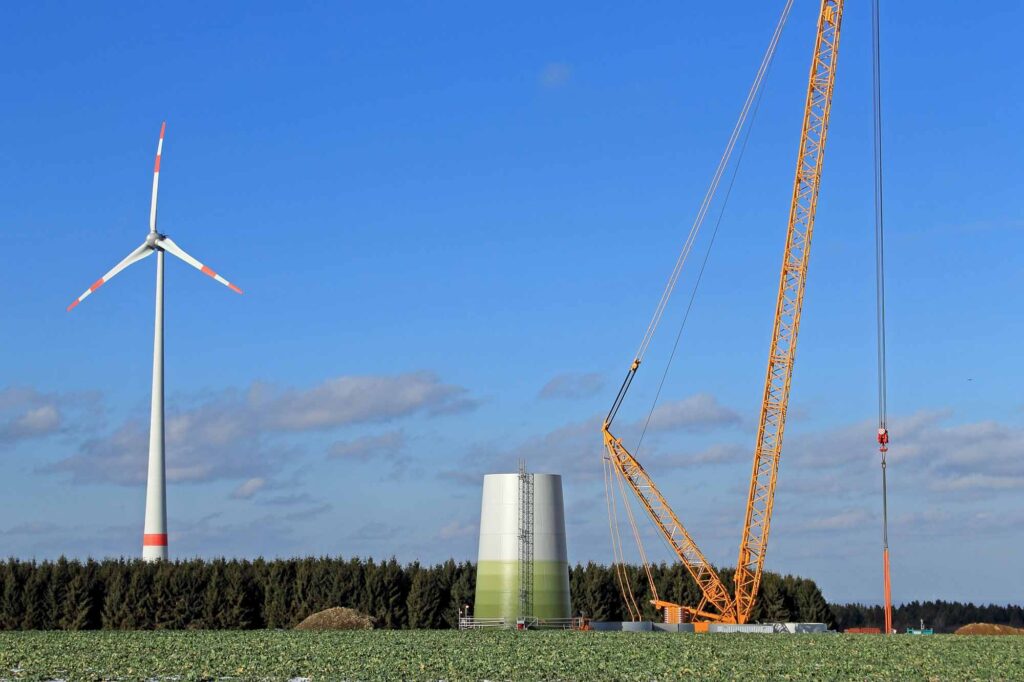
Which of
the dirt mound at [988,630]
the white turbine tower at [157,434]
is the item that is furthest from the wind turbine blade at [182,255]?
the dirt mound at [988,630]

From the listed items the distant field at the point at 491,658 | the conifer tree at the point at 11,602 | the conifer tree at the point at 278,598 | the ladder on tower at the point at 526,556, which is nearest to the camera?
the distant field at the point at 491,658

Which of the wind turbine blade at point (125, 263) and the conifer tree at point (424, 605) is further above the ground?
the wind turbine blade at point (125, 263)

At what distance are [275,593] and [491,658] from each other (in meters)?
55.3

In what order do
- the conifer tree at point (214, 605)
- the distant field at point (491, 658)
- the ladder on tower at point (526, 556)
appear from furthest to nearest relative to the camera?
1. the conifer tree at point (214, 605)
2. the ladder on tower at point (526, 556)
3. the distant field at point (491, 658)

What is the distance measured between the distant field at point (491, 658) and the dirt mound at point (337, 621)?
58.7ft

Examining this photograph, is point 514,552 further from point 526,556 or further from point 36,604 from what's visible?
point 36,604

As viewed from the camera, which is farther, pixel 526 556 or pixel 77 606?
pixel 77 606

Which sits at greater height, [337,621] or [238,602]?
[238,602]

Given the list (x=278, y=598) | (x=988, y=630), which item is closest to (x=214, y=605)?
(x=278, y=598)

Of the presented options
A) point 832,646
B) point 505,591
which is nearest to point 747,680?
point 832,646

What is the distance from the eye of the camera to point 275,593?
109250 millimetres

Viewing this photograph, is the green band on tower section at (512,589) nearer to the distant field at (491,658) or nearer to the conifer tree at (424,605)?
the distant field at (491,658)

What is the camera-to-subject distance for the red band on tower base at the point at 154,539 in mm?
105000

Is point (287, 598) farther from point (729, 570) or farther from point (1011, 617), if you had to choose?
point (1011, 617)
